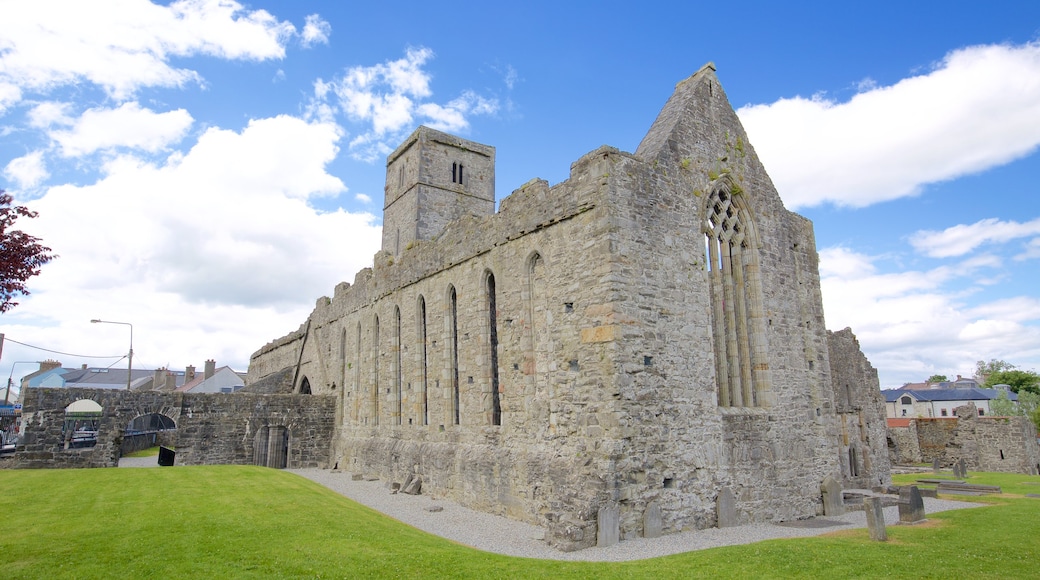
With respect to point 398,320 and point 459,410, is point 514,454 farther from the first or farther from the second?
point 398,320

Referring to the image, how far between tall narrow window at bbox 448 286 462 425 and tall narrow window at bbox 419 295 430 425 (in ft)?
4.66

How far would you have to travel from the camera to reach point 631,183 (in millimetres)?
12281

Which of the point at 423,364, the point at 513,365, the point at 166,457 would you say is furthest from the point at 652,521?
the point at 166,457

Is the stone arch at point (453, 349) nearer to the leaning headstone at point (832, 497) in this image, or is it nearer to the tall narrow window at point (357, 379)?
the tall narrow window at point (357, 379)

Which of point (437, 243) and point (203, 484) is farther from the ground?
point (437, 243)

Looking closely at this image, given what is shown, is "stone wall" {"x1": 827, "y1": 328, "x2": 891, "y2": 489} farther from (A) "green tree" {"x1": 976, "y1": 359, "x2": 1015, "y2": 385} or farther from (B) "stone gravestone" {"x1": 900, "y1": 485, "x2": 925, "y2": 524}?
(A) "green tree" {"x1": 976, "y1": 359, "x2": 1015, "y2": 385}

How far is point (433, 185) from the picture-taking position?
3400 cm

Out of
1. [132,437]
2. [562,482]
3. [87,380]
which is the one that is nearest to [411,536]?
[562,482]

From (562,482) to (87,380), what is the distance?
260ft

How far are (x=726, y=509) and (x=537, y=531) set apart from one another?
3.92 meters

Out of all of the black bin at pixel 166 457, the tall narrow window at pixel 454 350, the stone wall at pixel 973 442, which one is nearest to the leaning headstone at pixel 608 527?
the tall narrow window at pixel 454 350

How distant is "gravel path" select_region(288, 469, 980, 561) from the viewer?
33.2 feet

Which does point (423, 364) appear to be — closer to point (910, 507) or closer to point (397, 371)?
point (397, 371)

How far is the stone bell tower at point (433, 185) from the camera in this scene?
110 ft
